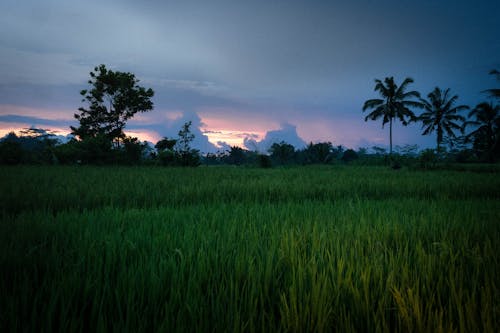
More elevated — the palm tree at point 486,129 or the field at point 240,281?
the palm tree at point 486,129

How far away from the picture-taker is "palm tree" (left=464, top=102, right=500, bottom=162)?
2797 centimetres

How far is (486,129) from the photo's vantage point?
96.8 ft

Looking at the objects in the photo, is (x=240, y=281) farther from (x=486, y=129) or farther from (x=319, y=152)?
(x=486, y=129)

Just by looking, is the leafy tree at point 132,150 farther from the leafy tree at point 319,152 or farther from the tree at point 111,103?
the leafy tree at point 319,152

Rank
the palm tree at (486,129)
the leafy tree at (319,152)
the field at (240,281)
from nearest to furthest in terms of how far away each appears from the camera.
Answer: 1. the field at (240,281)
2. the palm tree at (486,129)
3. the leafy tree at (319,152)

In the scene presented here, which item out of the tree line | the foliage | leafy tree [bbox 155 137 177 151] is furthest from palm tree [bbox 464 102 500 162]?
leafy tree [bbox 155 137 177 151]

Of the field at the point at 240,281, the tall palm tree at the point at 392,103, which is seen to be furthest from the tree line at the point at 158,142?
the field at the point at 240,281

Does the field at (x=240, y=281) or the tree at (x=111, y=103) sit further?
the tree at (x=111, y=103)

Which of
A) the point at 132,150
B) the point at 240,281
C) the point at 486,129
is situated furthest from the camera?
the point at 486,129

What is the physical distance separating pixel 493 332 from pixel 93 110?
2305cm

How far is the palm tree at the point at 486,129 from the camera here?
91.8ft

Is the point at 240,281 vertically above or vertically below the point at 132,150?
below

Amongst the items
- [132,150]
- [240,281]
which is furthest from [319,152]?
[240,281]

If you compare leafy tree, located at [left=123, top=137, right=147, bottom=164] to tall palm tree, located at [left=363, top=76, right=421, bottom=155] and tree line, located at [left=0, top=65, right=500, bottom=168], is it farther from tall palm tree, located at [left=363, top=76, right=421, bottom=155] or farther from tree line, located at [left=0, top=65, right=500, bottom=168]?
tall palm tree, located at [left=363, top=76, right=421, bottom=155]
